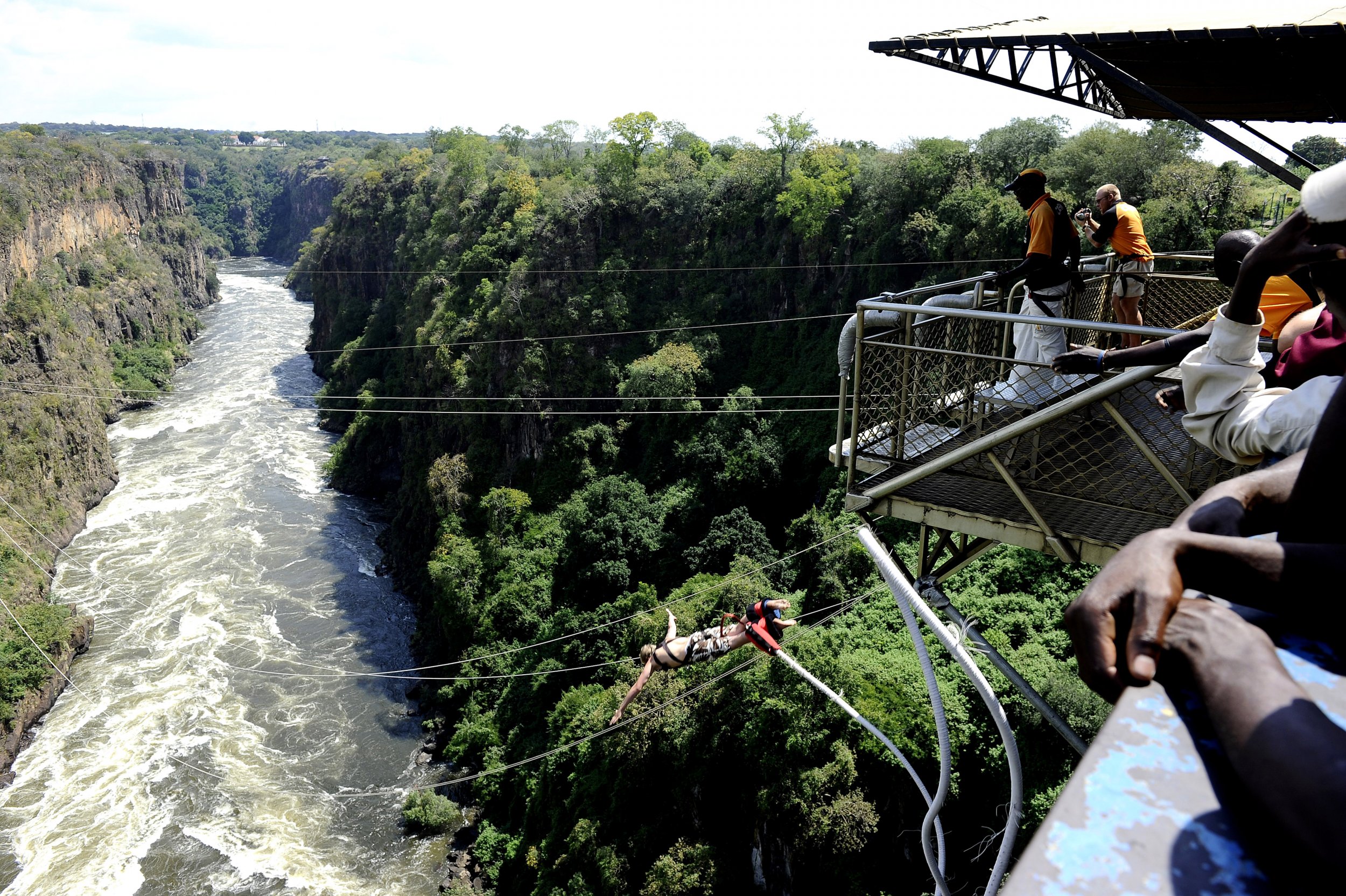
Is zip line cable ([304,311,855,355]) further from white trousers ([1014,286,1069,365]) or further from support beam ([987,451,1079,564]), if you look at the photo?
support beam ([987,451,1079,564])

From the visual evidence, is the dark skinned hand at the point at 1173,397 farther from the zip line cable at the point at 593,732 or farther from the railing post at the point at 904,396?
the zip line cable at the point at 593,732

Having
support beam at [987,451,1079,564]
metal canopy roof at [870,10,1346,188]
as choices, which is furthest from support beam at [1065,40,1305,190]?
support beam at [987,451,1079,564]

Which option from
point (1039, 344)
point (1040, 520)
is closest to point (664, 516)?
point (1039, 344)

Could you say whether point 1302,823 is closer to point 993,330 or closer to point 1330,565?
point 1330,565

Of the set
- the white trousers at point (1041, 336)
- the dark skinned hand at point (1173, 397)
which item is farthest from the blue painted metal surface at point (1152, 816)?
the white trousers at point (1041, 336)

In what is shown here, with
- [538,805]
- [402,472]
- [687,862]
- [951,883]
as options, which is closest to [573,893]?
[687,862]
